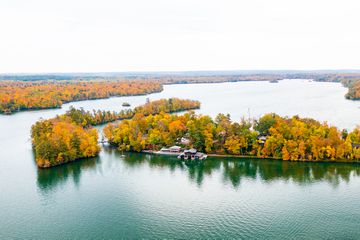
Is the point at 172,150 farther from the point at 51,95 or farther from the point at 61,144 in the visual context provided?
the point at 51,95

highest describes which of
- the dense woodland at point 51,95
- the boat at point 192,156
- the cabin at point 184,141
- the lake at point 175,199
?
the dense woodland at point 51,95

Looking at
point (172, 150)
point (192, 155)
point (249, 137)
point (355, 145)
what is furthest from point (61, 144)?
point (355, 145)

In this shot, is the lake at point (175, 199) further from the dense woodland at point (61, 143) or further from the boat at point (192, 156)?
the boat at point (192, 156)

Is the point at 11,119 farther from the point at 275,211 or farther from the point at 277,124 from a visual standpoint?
the point at 275,211

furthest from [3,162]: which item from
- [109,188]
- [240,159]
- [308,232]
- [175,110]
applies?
[175,110]

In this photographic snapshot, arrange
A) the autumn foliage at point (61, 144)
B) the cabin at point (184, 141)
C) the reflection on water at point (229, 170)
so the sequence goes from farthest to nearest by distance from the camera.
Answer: the cabin at point (184, 141)
the autumn foliage at point (61, 144)
the reflection on water at point (229, 170)

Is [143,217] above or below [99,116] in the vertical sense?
below

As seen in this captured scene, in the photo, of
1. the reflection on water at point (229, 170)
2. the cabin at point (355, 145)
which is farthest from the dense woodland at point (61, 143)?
the cabin at point (355, 145)
